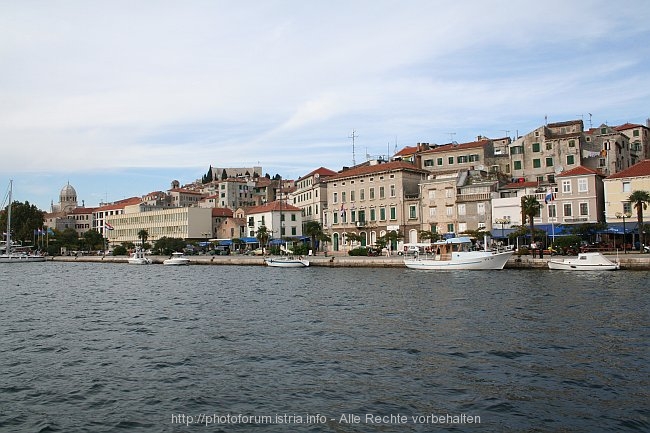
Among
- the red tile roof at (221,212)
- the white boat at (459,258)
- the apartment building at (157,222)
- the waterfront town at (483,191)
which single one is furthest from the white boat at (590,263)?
the red tile roof at (221,212)

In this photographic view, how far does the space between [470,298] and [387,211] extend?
4538cm

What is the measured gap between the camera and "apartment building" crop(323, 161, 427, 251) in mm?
73000

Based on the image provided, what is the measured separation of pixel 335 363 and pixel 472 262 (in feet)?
121

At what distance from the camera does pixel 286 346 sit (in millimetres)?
18188

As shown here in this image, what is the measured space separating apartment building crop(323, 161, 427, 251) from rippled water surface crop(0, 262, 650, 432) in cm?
4291

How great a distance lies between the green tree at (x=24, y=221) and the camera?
13175cm

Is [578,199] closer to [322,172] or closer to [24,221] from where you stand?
[322,172]

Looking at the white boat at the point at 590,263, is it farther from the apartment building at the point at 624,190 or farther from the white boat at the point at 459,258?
the apartment building at the point at 624,190

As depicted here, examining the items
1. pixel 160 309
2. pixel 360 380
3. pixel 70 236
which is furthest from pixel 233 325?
pixel 70 236

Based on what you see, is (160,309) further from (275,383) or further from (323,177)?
(323,177)

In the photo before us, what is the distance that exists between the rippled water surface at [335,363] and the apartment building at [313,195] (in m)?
60.8

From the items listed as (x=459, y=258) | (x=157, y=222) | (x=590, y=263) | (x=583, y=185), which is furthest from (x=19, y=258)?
(x=590, y=263)

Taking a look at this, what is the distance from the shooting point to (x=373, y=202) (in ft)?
252

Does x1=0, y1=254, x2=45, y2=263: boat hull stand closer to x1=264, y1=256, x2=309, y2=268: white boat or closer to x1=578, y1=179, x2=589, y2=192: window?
x1=264, y1=256, x2=309, y2=268: white boat
